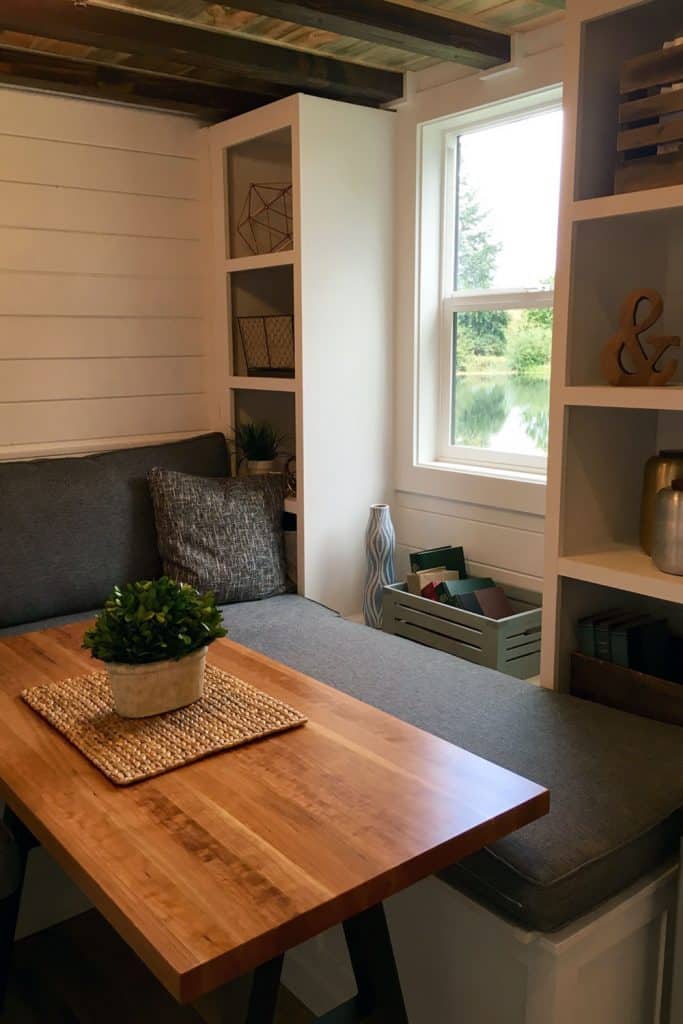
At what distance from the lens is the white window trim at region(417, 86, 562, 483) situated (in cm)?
259

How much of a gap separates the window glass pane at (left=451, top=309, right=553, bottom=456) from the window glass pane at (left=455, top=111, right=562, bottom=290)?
0.11m

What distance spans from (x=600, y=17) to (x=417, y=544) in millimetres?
1662

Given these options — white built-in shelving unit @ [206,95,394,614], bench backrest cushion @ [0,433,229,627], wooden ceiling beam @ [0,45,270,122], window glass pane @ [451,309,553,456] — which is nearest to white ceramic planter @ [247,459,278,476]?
white built-in shelving unit @ [206,95,394,614]

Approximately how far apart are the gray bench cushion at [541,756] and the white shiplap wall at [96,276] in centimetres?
83

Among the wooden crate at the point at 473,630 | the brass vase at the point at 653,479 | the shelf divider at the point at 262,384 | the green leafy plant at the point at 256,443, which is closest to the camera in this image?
the brass vase at the point at 653,479

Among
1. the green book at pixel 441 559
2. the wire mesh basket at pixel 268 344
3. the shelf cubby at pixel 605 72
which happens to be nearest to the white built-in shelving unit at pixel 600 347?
the shelf cubby at pixel 605 72

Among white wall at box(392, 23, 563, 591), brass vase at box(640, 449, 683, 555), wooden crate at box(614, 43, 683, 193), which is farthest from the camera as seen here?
white wall at box(392, 23, 563, 591)

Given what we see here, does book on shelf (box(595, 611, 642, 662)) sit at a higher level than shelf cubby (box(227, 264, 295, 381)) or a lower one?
lower

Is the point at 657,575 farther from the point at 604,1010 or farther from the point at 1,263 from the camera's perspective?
the point at 1,263

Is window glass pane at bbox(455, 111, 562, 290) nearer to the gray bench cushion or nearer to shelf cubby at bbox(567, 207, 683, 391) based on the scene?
shelf cubby at bbox(567, 207, 683, 391)

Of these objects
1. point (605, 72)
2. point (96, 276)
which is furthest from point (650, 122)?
point (96, 276)

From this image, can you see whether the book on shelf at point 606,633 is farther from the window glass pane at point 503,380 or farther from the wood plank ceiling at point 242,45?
the wood plank ceiling at point 242,45

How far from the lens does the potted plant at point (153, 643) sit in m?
1.51

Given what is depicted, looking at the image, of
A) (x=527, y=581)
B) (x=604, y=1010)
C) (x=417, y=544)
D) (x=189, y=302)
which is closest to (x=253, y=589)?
(x=417, y=544)
